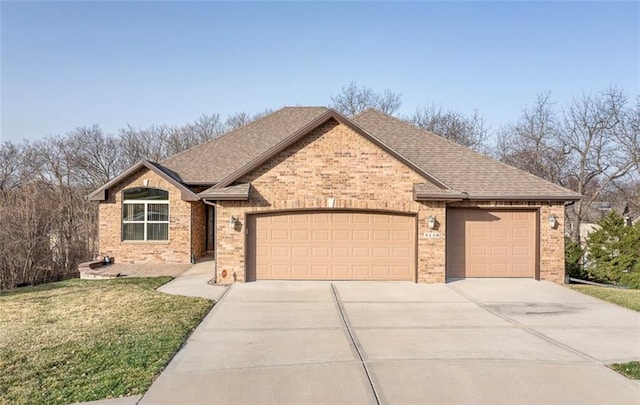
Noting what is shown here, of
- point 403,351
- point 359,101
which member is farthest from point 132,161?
point 403,351

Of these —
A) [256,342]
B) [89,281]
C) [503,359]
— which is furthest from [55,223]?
[503,359]

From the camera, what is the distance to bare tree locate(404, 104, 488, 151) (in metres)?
34.0

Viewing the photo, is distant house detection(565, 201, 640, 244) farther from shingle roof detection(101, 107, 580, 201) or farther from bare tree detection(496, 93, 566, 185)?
shingle roof detection(101, 107, 580, 201)

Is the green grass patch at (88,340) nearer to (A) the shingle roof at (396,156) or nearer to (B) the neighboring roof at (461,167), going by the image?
(A) the shingle roof at (396,156)

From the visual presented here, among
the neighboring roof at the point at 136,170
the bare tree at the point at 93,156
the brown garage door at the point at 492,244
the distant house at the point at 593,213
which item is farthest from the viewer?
the bare tree at the point at 93,156

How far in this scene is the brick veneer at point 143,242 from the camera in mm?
15461

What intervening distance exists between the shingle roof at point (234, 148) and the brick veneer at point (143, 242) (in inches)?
42.1

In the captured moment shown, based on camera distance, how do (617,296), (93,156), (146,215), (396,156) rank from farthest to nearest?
(93,156)
(146,215)
(396,156)
(617,296)

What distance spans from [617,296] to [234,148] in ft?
46.5

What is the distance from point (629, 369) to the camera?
18.2 feet

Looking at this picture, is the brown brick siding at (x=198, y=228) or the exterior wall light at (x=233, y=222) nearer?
the exterior wall light at (x=233, y=222)

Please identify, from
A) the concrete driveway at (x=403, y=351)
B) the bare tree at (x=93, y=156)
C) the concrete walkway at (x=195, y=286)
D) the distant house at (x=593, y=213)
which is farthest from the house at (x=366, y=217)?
the bare tree at (x=93, y=156)

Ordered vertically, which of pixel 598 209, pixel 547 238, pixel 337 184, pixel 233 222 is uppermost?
pixel 337 184

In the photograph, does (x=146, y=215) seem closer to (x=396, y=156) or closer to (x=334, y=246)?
(x=334, y=246)
